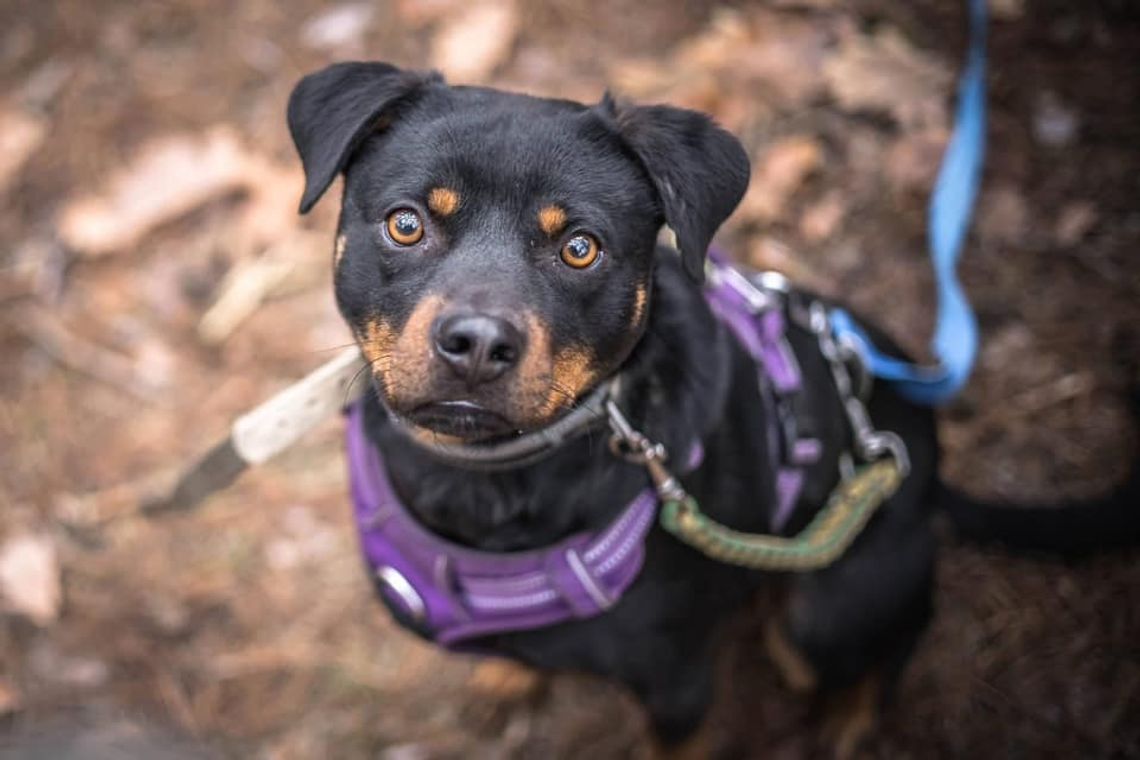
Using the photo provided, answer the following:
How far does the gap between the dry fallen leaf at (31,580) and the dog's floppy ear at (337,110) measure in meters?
2.01

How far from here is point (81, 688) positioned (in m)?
3.27

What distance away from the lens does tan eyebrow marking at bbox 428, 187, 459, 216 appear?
2133 mm

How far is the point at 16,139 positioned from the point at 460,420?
3261 mm

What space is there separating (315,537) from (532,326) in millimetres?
1959

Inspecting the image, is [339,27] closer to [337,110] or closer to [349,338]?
[349,338]

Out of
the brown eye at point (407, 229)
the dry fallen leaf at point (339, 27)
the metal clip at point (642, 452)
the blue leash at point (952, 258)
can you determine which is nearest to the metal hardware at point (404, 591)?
the metal clip at point (642, 452)

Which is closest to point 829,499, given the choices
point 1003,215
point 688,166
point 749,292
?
point 749,292

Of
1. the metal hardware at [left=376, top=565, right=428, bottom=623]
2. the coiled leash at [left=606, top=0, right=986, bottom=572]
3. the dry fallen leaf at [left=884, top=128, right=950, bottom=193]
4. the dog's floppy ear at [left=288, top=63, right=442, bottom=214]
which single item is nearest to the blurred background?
the dry fallen leaf at [left=884, top=128, right=950, bottom=193]

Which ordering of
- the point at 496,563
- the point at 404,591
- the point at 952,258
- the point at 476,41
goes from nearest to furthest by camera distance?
the point at 496,563 → the point at 404,591 → the point at 952,258 → the point at 476,41

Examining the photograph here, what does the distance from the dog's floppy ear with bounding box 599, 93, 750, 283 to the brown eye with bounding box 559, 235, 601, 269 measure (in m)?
0.18

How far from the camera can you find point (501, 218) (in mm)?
2143

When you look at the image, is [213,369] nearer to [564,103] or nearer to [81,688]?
[81,688]

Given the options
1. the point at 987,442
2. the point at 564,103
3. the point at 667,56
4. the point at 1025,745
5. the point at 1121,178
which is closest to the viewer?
the point at 564,103

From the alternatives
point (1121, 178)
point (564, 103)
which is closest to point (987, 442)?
point (1121, 178)
